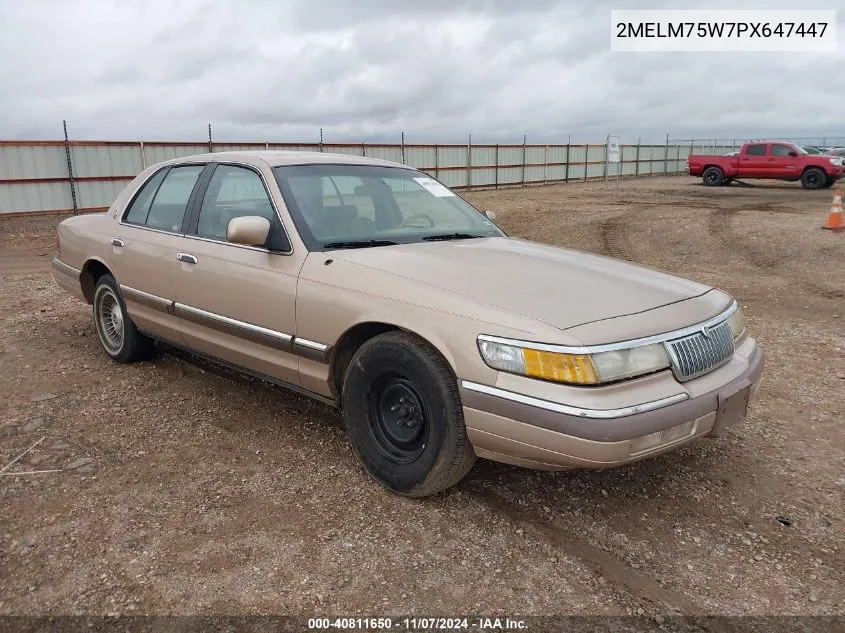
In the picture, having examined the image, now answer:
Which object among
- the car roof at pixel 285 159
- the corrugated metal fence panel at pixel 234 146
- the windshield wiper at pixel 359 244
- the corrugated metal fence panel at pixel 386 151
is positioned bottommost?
the windshield wiper at pixel 359 244

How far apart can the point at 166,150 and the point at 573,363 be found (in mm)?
18820

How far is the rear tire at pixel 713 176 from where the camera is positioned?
82.2 ft

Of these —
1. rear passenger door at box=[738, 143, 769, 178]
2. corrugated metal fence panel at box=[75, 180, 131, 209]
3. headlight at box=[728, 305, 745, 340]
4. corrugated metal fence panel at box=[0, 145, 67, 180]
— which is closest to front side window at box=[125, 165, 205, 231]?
headlight at box=[728, 305, 745, 340]

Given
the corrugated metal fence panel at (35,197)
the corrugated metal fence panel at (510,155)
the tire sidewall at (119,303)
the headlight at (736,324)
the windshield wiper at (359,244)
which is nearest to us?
the headlight at (736,324)

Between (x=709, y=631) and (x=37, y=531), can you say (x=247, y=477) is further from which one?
(x=709, y=631)

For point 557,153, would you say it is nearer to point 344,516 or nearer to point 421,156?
point 421,156

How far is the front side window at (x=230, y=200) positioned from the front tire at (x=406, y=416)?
1.10 m

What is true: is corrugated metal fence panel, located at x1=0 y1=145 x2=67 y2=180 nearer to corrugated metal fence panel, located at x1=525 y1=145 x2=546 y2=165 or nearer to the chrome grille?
the chrome grille

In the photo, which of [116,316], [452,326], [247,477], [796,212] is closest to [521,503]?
[452,326]

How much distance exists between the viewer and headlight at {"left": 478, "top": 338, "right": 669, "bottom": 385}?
2.54m

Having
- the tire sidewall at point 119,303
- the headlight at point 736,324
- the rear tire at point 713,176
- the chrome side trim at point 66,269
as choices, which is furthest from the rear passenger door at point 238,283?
the rear tire at point 713,176

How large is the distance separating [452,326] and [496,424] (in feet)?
1.44

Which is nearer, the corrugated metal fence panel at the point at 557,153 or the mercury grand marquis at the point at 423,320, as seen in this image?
the mercury grand marquis at the point at 423,320

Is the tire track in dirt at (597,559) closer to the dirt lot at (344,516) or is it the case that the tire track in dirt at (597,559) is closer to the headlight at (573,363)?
the dirt lot at (344,516)
